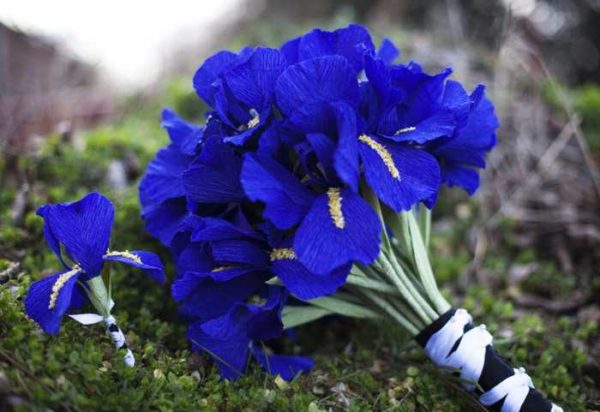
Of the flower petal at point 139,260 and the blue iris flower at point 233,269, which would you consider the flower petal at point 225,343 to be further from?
the flower petal at point 139,260

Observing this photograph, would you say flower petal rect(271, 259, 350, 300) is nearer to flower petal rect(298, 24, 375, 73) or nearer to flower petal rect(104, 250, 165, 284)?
flower petal rect(104, 250, 165, 284)

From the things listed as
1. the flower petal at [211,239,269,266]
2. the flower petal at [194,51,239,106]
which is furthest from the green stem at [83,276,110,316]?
the flower petal at [194,51,239,106]

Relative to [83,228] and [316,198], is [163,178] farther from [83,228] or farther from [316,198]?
[316,198]

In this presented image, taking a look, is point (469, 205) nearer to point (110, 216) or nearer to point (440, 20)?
point (110, 216)

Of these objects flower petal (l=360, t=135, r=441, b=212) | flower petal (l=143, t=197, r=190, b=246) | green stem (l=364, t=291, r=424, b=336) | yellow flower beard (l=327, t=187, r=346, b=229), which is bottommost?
green stem (l=364, t=291, r=424, b=336)

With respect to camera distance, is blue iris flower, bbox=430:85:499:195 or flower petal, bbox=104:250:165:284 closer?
flower petal, bbox=104:250:165:284

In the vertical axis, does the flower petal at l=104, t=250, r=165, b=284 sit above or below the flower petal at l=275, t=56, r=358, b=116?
below
